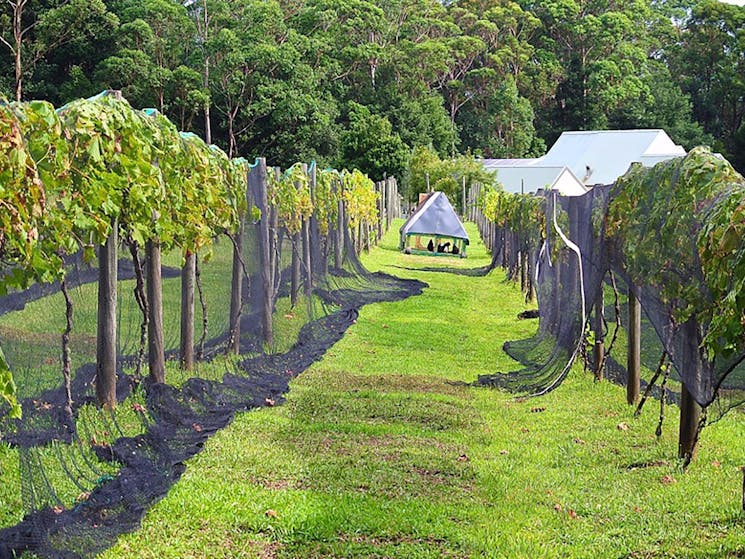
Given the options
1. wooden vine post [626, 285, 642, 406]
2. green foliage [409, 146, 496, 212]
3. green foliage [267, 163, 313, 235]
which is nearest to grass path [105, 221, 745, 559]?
wooden vine post [626, 285, 642, 406]

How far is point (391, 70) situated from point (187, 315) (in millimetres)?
59225

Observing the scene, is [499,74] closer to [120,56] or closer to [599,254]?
[120,56]

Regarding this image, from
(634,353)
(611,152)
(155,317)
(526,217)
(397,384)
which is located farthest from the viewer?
(611,152)

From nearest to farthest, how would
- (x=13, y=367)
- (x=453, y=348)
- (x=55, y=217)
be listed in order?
(x=13, y=367), (x=55, y=217), (x=453, y=348)

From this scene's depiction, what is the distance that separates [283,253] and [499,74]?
218 ft

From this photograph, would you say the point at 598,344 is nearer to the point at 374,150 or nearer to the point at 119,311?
the point at 119,311

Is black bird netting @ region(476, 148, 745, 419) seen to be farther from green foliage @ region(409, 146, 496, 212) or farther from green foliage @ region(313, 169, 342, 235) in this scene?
green foliage @ region(409, 146, 496, 212)

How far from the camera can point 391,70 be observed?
66.1m

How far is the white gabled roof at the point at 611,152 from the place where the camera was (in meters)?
54.8

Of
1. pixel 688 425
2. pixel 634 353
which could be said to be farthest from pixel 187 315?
pixel 688 425

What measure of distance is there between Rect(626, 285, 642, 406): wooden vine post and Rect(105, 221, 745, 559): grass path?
0.57 ft

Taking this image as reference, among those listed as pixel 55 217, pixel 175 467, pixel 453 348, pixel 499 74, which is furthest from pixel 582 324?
pixel 499 74

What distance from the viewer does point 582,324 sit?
8883 mm

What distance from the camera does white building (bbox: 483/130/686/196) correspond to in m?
52.5
